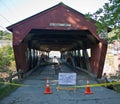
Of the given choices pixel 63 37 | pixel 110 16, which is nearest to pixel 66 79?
pixel 110 16

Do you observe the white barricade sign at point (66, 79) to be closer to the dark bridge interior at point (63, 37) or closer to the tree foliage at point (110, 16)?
the tree foliage at point (110, 16)

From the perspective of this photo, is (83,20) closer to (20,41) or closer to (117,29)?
(20,41)

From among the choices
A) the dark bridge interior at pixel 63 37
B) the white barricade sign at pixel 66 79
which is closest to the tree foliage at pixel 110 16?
the white barricade sign at pixel 66 79

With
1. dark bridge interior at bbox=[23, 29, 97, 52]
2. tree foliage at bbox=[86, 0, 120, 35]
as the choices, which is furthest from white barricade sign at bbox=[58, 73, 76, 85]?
dark bridge interior at bbox=[23, 29, 97, 52]

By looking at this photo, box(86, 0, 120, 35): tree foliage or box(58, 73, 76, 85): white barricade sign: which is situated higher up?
box(86, 0, 120, 35): tree foliage

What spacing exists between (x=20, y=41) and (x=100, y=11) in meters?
7.98

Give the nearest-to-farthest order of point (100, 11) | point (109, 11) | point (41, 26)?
1. point (109, 11)
2. point (100, 11)
3. point (41, 26)

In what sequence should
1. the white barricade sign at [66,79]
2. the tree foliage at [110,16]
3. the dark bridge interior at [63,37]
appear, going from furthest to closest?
1. the dark bridge interior at [63,37]
2. the white barricade sign at [66,79]
3. the tree foliage at [110,16]

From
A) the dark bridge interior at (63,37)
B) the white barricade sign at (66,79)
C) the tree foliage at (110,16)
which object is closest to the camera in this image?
the tree foliage at (110,16)

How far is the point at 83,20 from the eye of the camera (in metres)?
17.1

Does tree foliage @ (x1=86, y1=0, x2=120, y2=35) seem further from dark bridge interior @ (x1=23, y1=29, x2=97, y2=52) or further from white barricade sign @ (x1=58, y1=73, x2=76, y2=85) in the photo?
dark bridge interior @ (x1=23, y1=29, x2=97, y2=52)

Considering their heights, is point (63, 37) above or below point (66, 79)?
above

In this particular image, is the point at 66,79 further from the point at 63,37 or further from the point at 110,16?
the point at 63,37

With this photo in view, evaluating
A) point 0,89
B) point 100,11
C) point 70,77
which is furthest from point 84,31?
point 0,89
